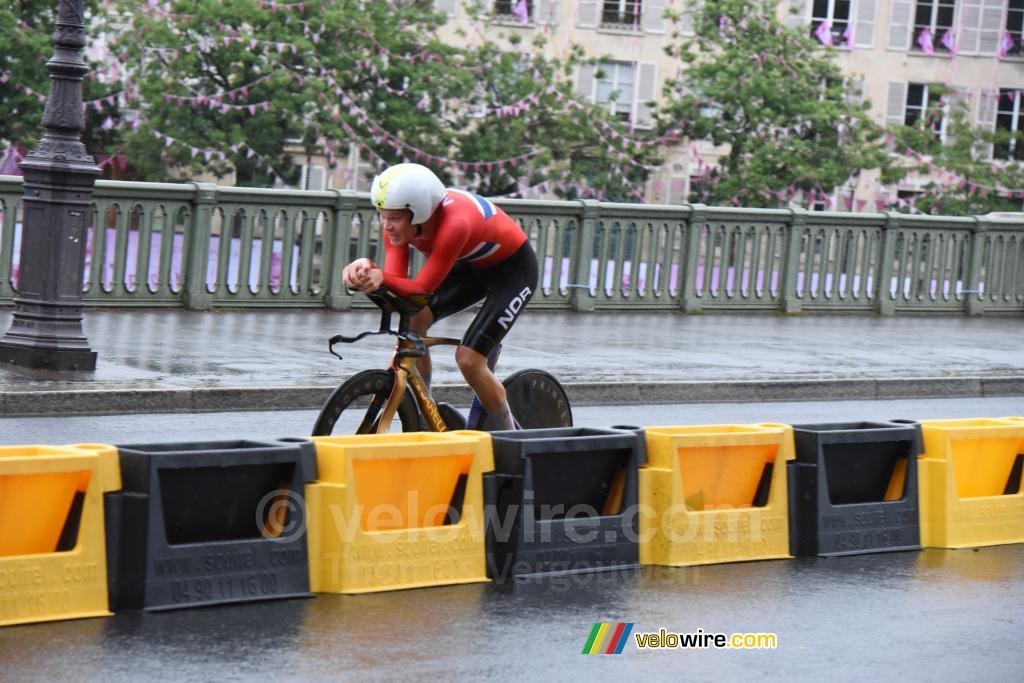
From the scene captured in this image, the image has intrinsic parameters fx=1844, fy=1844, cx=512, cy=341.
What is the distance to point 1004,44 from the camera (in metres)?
59.2

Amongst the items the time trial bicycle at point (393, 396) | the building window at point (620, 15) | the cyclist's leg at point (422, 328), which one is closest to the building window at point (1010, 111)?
the building window at point (620, 15)

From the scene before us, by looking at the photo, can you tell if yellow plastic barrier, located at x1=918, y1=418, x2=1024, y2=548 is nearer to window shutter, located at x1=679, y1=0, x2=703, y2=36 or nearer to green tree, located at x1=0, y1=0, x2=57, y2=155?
green tree, located at x1=0, y1=0, x2=57, y2=155

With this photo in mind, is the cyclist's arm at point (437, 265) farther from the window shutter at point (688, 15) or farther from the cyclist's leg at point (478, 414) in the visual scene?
the window shutter at point (688, 15)

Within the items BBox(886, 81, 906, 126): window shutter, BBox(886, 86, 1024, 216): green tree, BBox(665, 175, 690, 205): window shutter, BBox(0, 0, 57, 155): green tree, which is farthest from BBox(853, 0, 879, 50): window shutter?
BBox(0, 0, 57, 155): green tree

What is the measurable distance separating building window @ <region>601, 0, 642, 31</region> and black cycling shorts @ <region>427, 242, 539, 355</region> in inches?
1959

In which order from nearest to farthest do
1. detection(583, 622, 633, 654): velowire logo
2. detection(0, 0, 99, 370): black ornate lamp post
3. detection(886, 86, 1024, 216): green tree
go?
detection(583, 622, 633, 654): velowire logo → detection(0, 0, 99, 370): black ornate lamp post → detection(886, 86, 1024, 216): green tree

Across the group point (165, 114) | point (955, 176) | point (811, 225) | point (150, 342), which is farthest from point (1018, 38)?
point (150, 342)

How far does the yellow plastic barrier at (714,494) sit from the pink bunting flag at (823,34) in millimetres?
50066

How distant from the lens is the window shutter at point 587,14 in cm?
5706

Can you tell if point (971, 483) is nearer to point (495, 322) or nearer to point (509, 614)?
point (495, 322)

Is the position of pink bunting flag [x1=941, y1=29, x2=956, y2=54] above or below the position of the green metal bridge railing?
above

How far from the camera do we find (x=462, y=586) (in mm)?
7004

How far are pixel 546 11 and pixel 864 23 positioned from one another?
34.3 ft

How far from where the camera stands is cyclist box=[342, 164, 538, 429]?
7.95 metres
